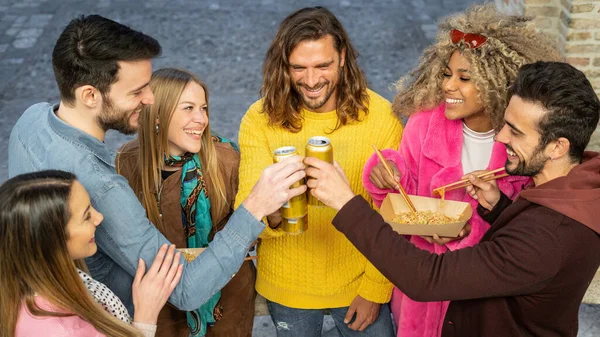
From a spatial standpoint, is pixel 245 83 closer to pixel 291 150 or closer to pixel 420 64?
pixel 420 64

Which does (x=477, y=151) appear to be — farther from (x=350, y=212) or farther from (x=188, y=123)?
(x=188, y=123)

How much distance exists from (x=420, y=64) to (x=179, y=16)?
6.75 m

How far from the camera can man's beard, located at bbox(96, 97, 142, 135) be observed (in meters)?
2.49

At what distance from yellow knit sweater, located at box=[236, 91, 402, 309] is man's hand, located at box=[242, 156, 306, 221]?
0.55m

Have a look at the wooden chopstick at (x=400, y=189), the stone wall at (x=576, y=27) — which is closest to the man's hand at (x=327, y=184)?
the wooden chopstick at (x=400, y=189)

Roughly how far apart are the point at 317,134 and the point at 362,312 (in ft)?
2.58

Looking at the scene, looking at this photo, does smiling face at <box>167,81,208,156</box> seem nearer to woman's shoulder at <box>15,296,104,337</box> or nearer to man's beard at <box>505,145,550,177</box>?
woman's shoulder at <box>15,296,104,337</box>

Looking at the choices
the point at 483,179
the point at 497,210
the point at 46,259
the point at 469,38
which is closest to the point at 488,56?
the point at 469,38

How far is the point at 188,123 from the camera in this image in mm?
3113

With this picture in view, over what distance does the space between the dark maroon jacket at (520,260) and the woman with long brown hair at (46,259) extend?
823 millimetres

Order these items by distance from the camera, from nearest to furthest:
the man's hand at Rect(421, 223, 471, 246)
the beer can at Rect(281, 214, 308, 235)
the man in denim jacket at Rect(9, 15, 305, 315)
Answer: the man in denim jacket at Rect(9, 15, 305, 315)
the beer can at Rect(281, 214, 308, 235)
the man's hand at Rect(421, 223, 471, 246)

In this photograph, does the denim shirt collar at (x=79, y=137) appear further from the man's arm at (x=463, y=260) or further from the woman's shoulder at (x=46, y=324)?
the man's arm at (x=463, y=260)

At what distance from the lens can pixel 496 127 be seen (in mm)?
2904

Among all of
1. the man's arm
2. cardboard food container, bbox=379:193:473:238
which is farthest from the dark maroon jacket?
cardboard food container, bbox=379:193:473:238
